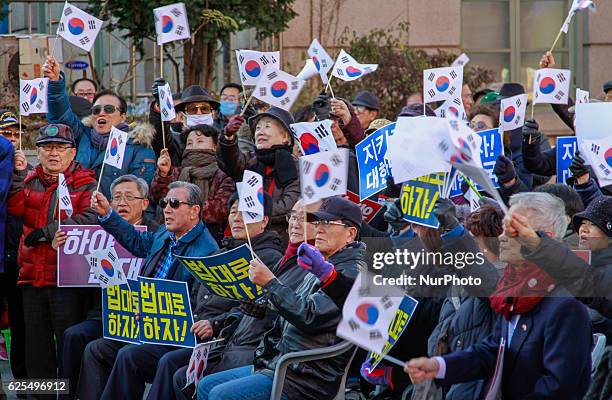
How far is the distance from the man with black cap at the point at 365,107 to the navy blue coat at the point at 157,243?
289cm

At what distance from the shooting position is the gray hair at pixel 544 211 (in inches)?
232

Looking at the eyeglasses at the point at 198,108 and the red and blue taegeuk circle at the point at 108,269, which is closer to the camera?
the red and blue taegeuk circle at the point at 108,269

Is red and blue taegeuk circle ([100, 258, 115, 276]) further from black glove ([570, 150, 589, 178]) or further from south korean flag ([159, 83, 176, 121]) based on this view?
black glove ([570, 150, 589, 178])

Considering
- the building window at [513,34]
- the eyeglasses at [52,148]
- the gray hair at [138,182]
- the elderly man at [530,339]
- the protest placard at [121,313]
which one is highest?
the building window at [513,34]

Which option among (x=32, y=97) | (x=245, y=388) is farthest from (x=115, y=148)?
(x=245, y=388)

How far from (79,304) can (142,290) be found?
47.0 inches

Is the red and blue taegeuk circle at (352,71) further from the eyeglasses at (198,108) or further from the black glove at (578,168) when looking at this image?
the black glove at (578,168)

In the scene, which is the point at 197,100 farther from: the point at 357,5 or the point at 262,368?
the point at 357,5

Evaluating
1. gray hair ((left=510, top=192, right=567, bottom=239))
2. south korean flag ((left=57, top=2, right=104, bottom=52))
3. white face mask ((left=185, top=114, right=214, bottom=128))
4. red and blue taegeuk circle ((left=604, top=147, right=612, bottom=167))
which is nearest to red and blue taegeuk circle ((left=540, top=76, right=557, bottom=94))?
red and blue taegeuk circle ((left=604, top=147, right=612, bottom=167))

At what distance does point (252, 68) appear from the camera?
10516 mm

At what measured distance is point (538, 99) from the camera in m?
9.77

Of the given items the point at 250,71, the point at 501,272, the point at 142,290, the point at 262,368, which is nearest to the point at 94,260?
the point at 142,290

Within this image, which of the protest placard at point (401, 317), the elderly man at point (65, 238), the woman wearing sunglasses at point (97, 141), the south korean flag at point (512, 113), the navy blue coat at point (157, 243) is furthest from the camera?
the woman wearing sunglasses at point (97, 141)

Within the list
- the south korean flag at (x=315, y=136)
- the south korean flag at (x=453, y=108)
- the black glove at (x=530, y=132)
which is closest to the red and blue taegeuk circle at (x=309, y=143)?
the south korean flag at (x=315, y=136)
